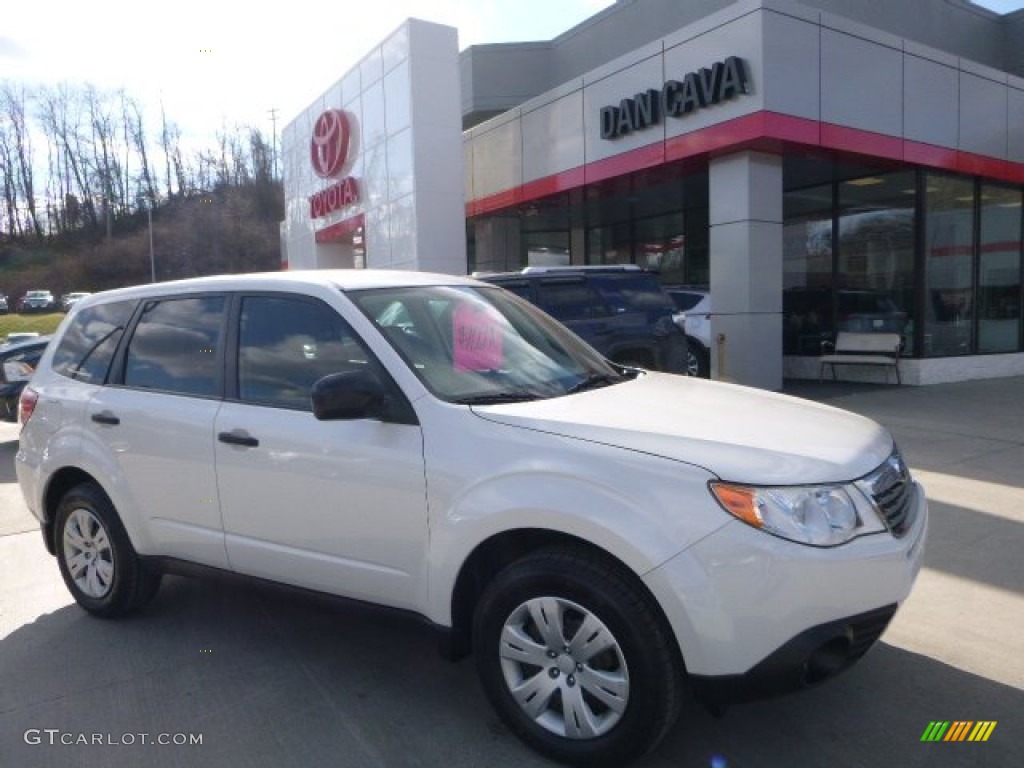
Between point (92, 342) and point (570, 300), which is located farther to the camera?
point (570, 300)

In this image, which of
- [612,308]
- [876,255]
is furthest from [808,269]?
[612,308]

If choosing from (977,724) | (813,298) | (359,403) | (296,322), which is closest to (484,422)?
(359,403)

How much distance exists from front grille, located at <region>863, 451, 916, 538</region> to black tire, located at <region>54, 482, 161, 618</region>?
349 cm

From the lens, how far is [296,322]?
3.67 meters

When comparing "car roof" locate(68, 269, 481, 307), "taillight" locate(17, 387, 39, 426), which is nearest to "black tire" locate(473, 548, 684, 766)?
"car roof" locate(68, 269, 481, 307)

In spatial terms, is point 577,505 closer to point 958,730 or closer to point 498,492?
point 498,492

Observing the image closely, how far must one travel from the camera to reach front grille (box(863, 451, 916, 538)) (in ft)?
9.18

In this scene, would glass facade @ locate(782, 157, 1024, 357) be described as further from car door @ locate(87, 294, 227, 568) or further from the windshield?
car door @ locate(87, 294, 227, 568)

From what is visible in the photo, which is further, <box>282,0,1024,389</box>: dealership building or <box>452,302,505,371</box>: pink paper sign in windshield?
<box>282,0,1024,389</box>: dealership building

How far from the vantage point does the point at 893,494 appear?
9.72 feet

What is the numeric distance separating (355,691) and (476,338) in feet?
5.30

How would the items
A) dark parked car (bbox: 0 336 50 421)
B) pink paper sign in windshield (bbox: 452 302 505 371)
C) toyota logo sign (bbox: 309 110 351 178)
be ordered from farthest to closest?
toyota logo sign (bbox: 309 110 351 178)
dark parked car (bbox: 0 336 50 421)
pink paper sign in windshield (bbox: 452 302 505 371)

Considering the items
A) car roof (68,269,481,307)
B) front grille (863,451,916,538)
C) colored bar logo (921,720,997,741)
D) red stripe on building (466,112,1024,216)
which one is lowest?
colored bar logo (921,720,997,741)

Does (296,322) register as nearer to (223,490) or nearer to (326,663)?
(223,490)
